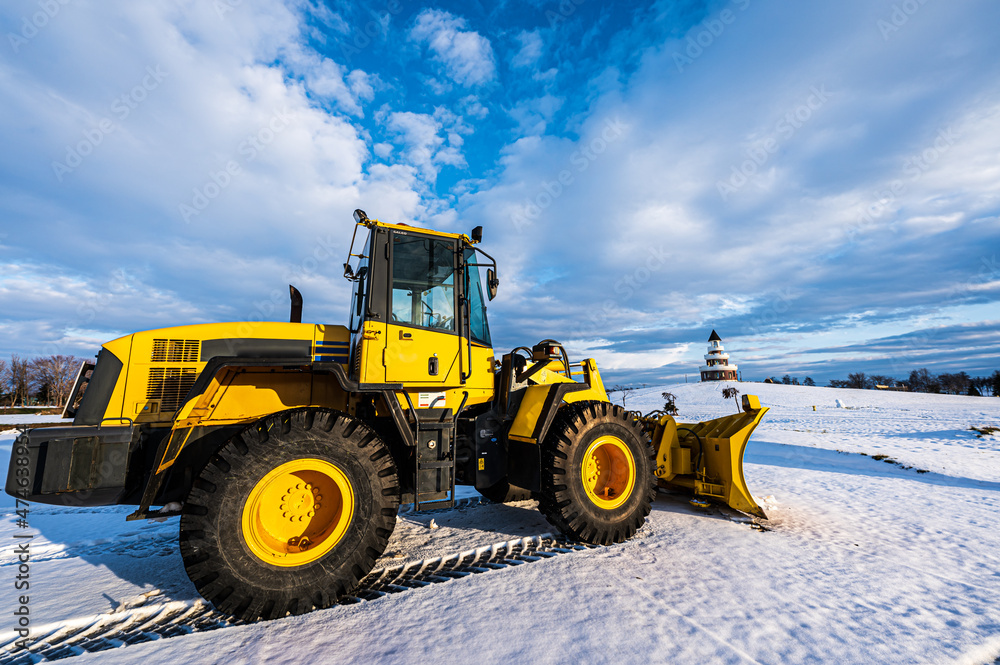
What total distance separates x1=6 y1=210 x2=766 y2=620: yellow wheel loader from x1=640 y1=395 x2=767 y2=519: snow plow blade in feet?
0.10

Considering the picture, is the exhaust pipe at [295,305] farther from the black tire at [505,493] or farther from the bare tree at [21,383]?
the bare tree at [21,383]

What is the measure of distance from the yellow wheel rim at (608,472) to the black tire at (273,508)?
2115mm

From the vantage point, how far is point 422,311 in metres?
4.62

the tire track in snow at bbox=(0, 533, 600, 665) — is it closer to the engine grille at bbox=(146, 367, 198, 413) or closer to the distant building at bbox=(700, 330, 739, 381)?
the engine grille at bbox=(146, 367, 198, 413)

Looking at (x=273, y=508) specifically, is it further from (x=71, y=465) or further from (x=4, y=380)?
(x=4, y=380)

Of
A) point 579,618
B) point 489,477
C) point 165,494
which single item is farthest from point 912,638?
point 165,494

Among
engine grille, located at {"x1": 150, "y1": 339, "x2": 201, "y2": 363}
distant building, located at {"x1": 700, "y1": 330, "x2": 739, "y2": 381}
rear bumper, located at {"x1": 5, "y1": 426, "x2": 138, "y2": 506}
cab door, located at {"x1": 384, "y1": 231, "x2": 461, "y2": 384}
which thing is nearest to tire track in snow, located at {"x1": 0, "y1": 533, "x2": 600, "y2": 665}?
rear bumper, located at {"x1": 5, "y1": 426, "x2": 138, "y2": 506}

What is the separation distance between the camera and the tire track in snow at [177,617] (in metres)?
2.83

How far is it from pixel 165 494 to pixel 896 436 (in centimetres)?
1980

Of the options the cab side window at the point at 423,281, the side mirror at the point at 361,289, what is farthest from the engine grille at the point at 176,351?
the cab side window at the point at 423,281

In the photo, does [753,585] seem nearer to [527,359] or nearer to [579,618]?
[579,618]

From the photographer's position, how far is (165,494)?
367 cm

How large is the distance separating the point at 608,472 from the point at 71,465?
468 cm

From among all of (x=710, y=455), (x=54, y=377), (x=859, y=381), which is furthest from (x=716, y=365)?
(x=54, y=377)
